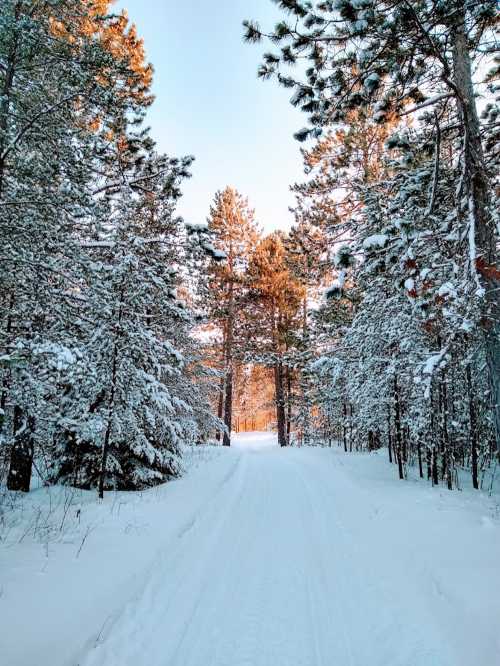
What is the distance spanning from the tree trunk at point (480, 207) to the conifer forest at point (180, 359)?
0.14 feet

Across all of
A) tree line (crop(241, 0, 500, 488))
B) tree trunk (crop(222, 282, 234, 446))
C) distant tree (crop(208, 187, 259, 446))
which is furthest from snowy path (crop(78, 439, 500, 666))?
distant tree (crop(208, 187, 259, 446))

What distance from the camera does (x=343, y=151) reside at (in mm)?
14531

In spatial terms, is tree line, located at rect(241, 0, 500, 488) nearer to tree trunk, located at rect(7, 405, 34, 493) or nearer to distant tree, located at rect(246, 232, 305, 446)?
tree trunk, located at rect(7, 405, 34, 493)

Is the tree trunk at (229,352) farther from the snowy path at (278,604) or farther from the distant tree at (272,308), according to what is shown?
the snowy path at (278,604)

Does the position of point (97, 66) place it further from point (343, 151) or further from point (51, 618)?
point (343, 151)

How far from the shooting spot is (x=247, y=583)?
13.8 ft

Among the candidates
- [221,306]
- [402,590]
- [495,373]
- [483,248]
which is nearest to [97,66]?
[483,248]

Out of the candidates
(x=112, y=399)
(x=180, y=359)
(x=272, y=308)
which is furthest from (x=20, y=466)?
(x=272, y=308)

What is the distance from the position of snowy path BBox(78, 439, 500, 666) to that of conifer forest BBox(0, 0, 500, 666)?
3cm

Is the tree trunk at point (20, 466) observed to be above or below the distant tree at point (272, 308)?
below

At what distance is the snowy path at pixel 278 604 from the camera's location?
304 cm

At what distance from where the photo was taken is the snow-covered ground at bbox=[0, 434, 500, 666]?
3059mm

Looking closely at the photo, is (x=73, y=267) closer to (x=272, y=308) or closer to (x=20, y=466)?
(x=20, y=466)

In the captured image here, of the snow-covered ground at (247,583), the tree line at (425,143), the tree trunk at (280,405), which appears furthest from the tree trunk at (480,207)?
the tree trunk at (280,405)
